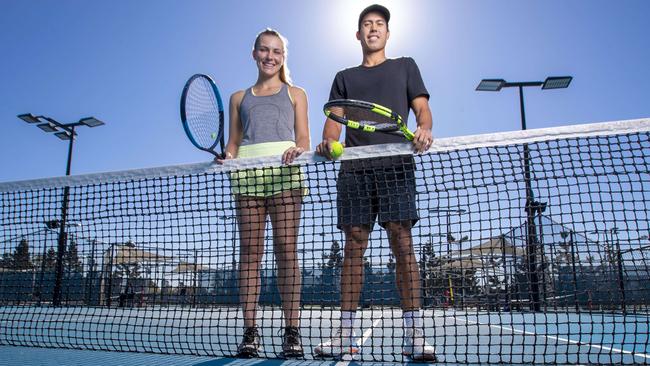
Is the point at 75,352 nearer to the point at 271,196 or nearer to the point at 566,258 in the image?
the point at 271,196

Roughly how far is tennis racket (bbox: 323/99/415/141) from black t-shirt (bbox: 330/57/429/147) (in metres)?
0.12

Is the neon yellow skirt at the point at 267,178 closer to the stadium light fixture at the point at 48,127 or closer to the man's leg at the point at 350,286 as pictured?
the man's leg at the point at 350,286

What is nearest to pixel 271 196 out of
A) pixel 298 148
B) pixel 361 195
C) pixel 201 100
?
pixel 298 148

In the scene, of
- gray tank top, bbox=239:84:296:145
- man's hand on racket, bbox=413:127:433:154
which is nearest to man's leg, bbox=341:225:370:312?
man's hand on racket, bbox=413:127:433:154

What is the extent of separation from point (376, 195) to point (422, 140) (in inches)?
14.2

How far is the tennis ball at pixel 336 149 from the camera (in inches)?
95.6


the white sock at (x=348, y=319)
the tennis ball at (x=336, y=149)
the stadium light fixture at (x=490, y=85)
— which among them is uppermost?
the stadium light fixture at (x=490, y=85)

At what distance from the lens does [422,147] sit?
242cm

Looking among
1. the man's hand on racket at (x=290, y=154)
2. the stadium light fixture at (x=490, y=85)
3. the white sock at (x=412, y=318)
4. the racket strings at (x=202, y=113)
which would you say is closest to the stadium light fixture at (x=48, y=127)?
the stadium light fixture at (x=490, y=85)

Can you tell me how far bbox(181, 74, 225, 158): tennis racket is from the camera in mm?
2729

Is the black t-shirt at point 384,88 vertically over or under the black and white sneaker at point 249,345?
over

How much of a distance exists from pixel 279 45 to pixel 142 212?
1339 mm

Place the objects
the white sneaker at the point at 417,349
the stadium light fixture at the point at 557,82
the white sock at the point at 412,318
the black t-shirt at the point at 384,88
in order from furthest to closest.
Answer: the stadium light fixture at the point at 557,82 → the black t-shirt at the point at 384,88 → the white sock at the point at 412,318 → the white sneaker at the point at 417,349

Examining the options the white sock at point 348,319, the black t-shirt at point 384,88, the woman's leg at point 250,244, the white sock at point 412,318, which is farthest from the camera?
the black t-shirt at point 384,88
